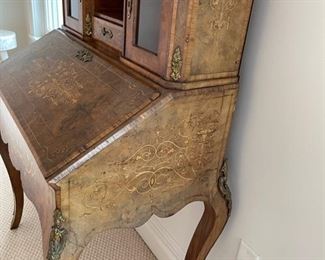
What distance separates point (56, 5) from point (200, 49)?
2.00 metres

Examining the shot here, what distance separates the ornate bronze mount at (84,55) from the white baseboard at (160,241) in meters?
0.84

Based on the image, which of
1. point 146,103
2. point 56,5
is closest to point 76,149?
point 146,103

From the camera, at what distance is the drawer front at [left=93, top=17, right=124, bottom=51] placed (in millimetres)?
987

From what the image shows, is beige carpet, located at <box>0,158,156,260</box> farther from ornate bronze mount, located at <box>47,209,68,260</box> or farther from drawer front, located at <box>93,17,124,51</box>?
drawer front, located at <box>93,17,124,51</box>

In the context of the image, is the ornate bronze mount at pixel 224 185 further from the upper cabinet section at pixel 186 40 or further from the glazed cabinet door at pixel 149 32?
the glazed cabinet door at pixel 149 32

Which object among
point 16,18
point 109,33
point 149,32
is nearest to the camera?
point 149,32

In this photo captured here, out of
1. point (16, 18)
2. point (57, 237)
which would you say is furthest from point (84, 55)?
point (16, 18)

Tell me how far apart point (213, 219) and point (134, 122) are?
52 cm

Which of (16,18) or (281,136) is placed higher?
(281,136)

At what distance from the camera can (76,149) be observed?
0.73 meters

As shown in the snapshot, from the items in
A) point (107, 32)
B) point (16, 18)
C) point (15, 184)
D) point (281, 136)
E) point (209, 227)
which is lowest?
point (15, 184)

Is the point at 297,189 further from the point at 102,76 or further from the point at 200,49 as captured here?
A: the point at 102,76

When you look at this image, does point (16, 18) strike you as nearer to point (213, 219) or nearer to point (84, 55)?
point (84, 55)

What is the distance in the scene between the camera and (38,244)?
155cm
